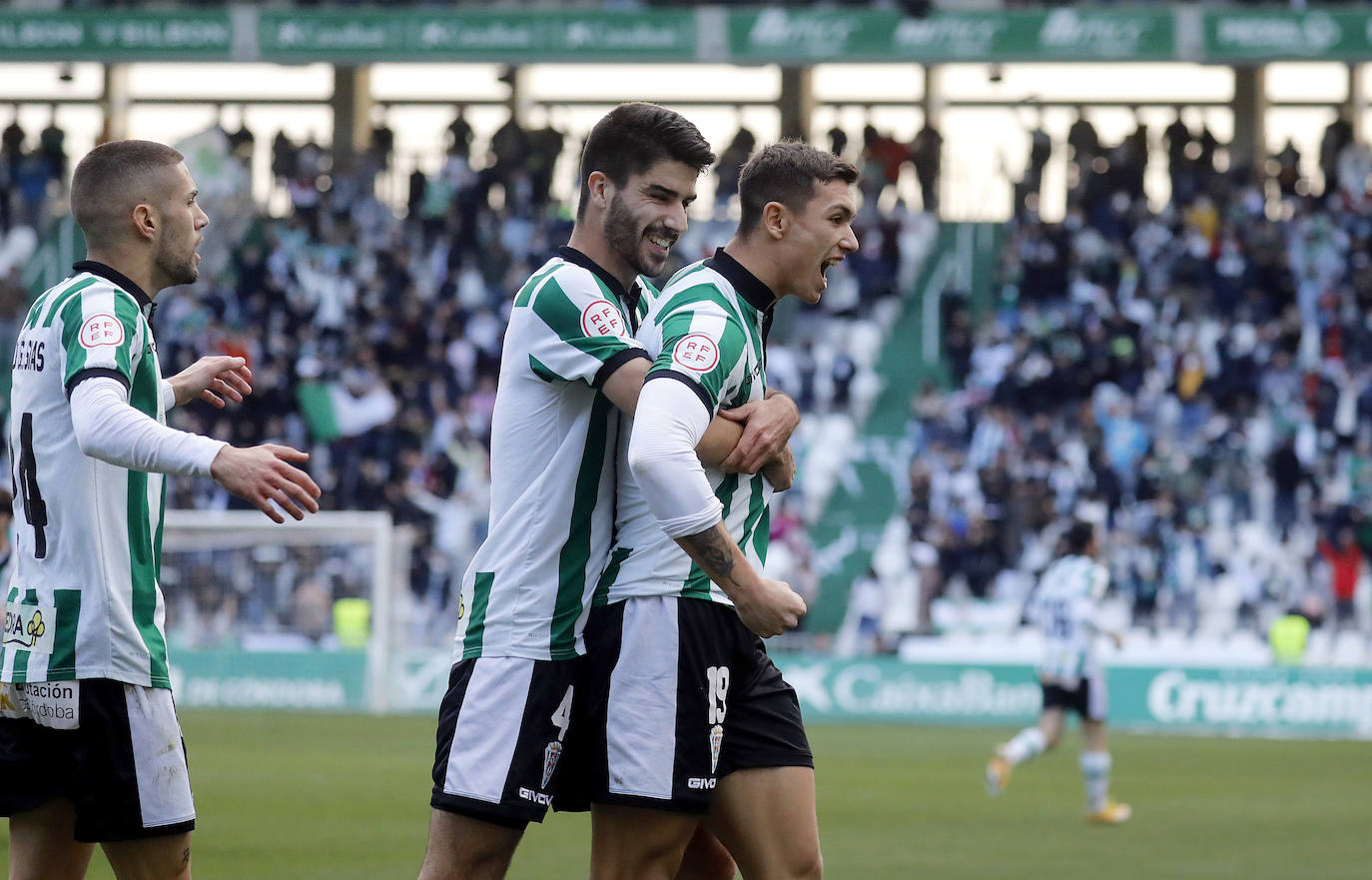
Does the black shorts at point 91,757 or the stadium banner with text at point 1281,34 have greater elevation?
the stadium banner with text at point 1281,34

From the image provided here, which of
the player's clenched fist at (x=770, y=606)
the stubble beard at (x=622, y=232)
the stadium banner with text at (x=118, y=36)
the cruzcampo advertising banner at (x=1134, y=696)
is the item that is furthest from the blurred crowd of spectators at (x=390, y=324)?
the player's clenched fist at (x=770, y=606)

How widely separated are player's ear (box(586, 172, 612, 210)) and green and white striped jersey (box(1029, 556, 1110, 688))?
9.28 m

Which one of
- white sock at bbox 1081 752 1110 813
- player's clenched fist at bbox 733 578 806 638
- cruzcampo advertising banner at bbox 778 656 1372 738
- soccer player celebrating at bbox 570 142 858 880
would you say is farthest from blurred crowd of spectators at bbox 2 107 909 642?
player's clenched fist at bbox 733 578 806 638

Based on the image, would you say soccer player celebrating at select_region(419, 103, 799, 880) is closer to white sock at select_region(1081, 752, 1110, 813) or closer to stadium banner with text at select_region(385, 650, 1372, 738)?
white sock at select_region(1081, 752, 1110, 813)

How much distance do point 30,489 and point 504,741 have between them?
4.40 ft

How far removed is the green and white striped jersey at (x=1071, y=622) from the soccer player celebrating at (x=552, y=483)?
29.9 ft

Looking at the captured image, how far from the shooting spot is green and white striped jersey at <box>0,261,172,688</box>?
14.9 ft

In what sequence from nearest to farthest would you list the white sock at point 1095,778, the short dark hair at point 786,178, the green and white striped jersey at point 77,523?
the green and white striped jersey at point 77,523 → the short dark hair at point 786,178 → the white sock at point 1095,778

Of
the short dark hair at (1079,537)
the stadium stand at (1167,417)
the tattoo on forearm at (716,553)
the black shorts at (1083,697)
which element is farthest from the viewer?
the stadium stand at (1167,417)

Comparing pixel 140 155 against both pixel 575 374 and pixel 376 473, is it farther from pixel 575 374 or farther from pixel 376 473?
pixel 376 473

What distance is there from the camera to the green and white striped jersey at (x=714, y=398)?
4.43m

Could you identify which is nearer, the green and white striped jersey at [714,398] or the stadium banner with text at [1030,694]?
the green and white striped jersey at [714,398]

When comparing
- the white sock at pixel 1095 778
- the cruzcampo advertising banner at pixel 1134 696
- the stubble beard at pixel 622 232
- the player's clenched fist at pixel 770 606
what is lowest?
the cruzcampo advertising banner at pixel 1134 696

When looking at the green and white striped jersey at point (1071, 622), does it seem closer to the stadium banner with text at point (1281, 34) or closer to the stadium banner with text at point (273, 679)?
the stadium banner with text at point (273, 679)
